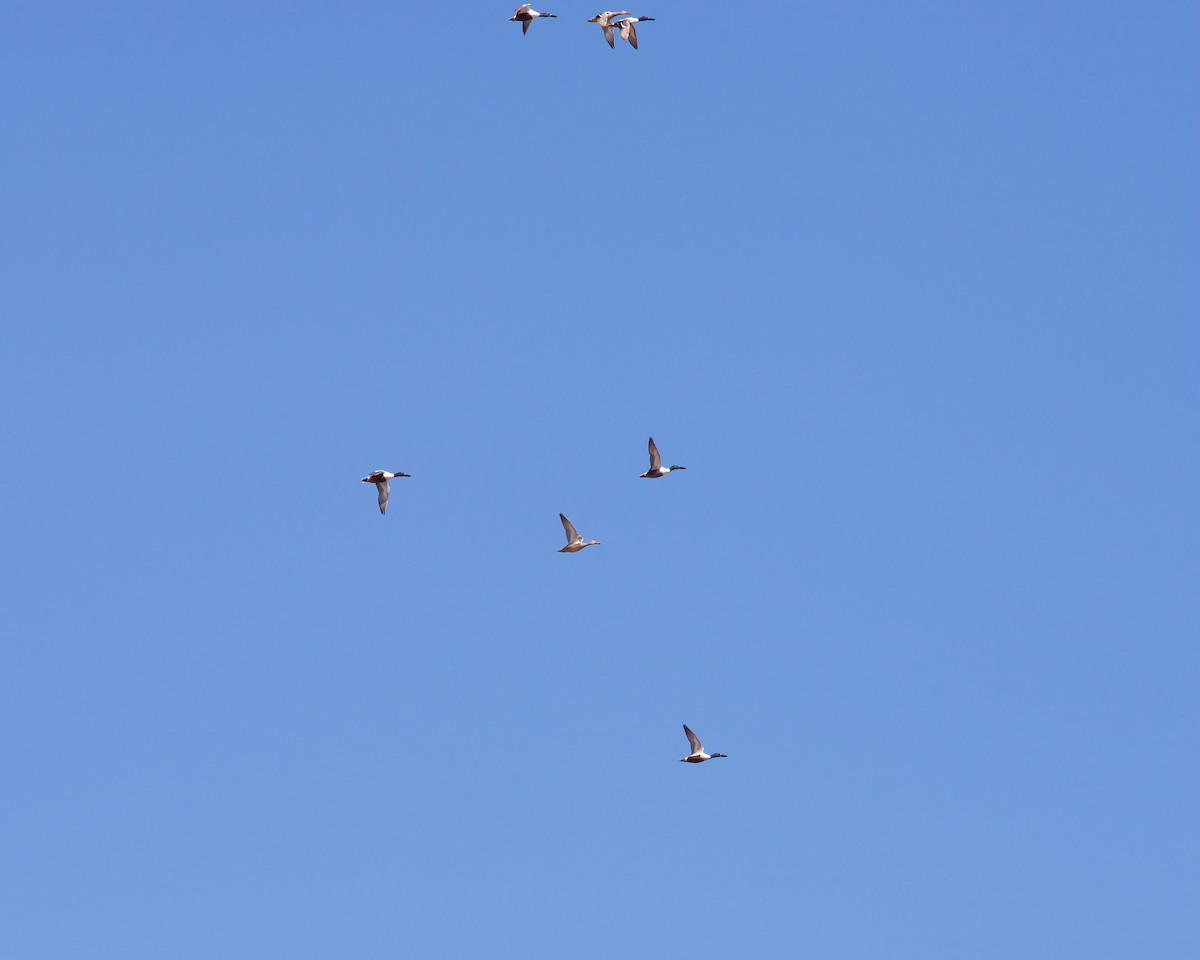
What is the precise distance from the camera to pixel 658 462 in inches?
3853

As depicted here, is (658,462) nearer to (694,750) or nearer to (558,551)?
(558,551)

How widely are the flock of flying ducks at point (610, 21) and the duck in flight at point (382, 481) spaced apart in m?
23.0

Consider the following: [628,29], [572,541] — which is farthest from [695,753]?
[628,29]

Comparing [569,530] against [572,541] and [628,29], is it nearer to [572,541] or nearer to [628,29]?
[572,541]

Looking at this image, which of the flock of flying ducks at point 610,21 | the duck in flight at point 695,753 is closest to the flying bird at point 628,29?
the flock of flying ducks at point 610,21

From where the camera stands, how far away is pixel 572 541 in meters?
97.8

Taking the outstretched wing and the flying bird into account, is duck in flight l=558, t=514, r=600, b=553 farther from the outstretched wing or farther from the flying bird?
the flying bird

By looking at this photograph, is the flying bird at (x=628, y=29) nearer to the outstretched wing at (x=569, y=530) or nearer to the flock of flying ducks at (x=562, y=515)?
the flock of flying ducks at (x=562, y=515)

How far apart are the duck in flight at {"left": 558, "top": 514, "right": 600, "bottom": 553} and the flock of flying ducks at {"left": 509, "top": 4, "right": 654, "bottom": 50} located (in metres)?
24.2

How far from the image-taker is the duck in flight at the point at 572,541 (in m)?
97.4

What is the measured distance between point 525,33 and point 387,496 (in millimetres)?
24070

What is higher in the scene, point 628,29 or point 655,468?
point 628,29

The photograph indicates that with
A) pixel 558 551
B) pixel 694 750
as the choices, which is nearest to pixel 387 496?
pixel 558 551

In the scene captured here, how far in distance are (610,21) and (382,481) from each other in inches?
1028
